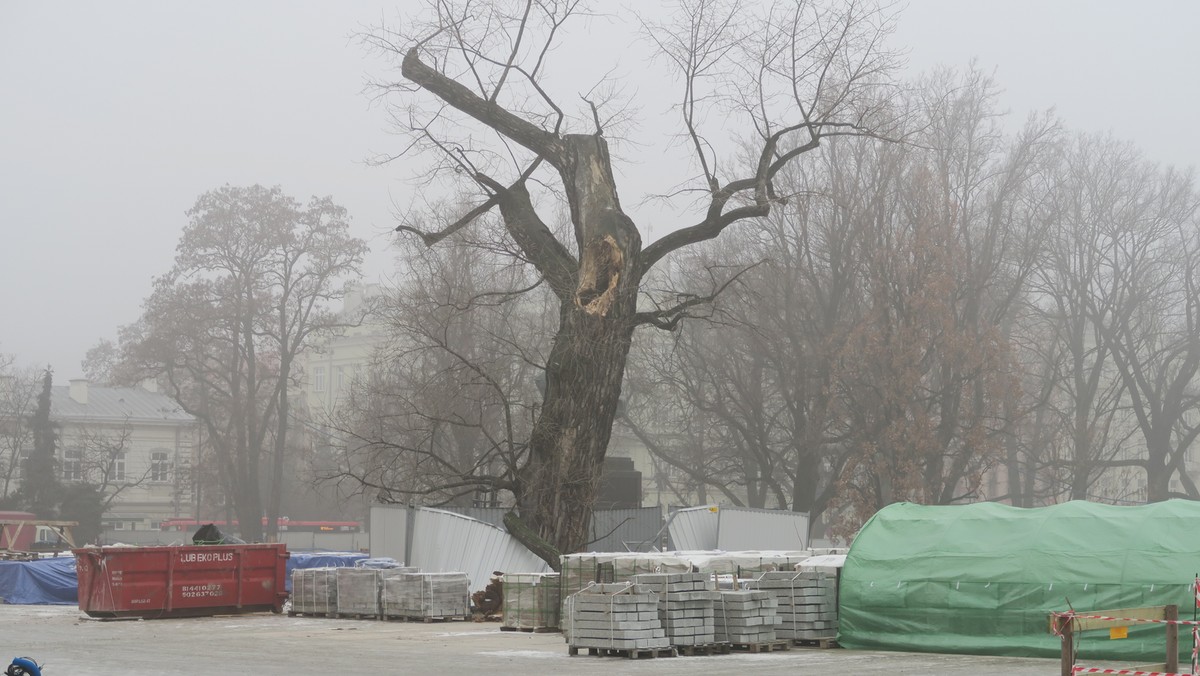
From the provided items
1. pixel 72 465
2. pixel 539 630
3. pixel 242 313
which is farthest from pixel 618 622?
pixel 72 465

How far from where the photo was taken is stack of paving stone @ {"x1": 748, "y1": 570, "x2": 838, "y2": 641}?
780 inches

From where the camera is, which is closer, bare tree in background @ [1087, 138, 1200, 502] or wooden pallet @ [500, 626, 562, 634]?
wooden pallet @ [500, 626, 562, 634]

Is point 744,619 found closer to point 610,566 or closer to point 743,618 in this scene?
point 743,618

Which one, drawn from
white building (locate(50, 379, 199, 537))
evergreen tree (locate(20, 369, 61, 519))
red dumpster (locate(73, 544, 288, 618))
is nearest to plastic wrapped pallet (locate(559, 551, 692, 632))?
red dumpster (locate(73, 544, 288, 618))

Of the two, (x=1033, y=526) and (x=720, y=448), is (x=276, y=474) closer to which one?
(x=720, y=448)

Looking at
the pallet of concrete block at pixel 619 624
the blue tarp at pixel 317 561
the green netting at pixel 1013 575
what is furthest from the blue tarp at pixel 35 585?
the green netting at pixel 1013 575

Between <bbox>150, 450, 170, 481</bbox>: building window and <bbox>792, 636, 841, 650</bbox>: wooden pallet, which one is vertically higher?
<bbox>150, 450, 170, 481</bbox>: building window

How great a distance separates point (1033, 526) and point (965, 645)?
2080mm

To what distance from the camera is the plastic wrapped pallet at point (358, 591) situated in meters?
26.4

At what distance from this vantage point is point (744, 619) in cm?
1888

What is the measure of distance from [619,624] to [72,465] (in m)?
72.9

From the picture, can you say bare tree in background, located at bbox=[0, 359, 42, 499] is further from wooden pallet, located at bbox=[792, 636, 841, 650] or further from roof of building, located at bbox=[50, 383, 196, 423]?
wooden pallet, located at bbox=[792, 636, 841, 650]

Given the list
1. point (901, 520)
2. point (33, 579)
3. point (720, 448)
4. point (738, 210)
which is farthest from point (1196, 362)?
point (33, 579)

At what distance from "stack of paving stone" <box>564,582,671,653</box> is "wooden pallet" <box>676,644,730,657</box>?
1.30ft
